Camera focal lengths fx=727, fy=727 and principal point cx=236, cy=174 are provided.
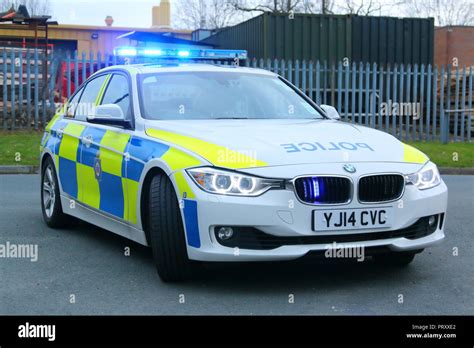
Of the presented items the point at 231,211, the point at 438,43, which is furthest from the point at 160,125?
the point at 438,43

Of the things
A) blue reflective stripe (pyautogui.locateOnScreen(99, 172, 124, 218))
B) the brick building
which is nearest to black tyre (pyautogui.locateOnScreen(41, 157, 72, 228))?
blue reflective stripe (pyautogui.locateOnScreen(99, 172, 124, 218))

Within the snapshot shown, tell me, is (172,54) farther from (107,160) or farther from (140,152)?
(140,152)

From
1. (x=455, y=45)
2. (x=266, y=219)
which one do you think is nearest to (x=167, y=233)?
(x=266, y=219)

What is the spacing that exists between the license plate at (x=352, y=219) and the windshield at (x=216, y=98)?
5.05 ft

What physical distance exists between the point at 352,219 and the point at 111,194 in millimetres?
1996

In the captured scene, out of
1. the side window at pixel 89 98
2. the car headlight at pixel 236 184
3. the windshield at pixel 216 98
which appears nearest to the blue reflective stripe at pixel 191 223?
the car headlight at pixel 236 184

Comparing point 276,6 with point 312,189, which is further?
point 276,6

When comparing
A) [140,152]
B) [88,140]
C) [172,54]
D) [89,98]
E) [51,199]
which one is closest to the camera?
[140,152]

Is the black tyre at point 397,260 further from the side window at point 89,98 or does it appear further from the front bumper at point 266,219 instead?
the side window at point 89,98

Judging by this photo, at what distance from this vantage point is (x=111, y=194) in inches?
219

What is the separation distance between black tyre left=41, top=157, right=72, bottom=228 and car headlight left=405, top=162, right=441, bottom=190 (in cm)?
347

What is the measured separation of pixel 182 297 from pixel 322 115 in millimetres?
2340

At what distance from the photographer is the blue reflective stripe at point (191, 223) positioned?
14.5ft

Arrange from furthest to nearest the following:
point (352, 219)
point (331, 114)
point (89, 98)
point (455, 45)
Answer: point (455, 45), point (89, 98), point (331, 114), point (352, 219)
